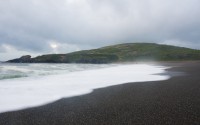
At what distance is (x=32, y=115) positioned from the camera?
28.7ft

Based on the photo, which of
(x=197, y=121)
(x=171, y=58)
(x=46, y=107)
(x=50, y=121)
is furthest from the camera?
(x=171, y=58)

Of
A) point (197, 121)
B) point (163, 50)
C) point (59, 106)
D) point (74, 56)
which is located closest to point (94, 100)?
point (59, 106)

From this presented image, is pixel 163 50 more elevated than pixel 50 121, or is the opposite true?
pixel 163 50

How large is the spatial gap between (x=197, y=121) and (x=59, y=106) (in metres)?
5.51

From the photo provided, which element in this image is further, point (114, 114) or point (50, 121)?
point (114, 114)

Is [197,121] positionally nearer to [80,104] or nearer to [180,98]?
[180,98]

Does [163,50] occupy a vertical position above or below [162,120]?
above

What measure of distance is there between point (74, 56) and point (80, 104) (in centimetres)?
12142

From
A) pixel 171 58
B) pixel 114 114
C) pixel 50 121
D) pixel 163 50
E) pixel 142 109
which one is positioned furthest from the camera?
pixel 163 50

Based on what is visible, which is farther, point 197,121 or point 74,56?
point 74,56

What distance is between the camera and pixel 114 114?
845 centimetres

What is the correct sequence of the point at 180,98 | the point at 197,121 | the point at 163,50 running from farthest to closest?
the point at 163,50, the point at 180,98, the point at 197,121

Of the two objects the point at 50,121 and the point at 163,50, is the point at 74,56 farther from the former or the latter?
the point at 50,121

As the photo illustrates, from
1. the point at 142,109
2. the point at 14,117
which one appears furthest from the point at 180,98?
the point at 14,117
